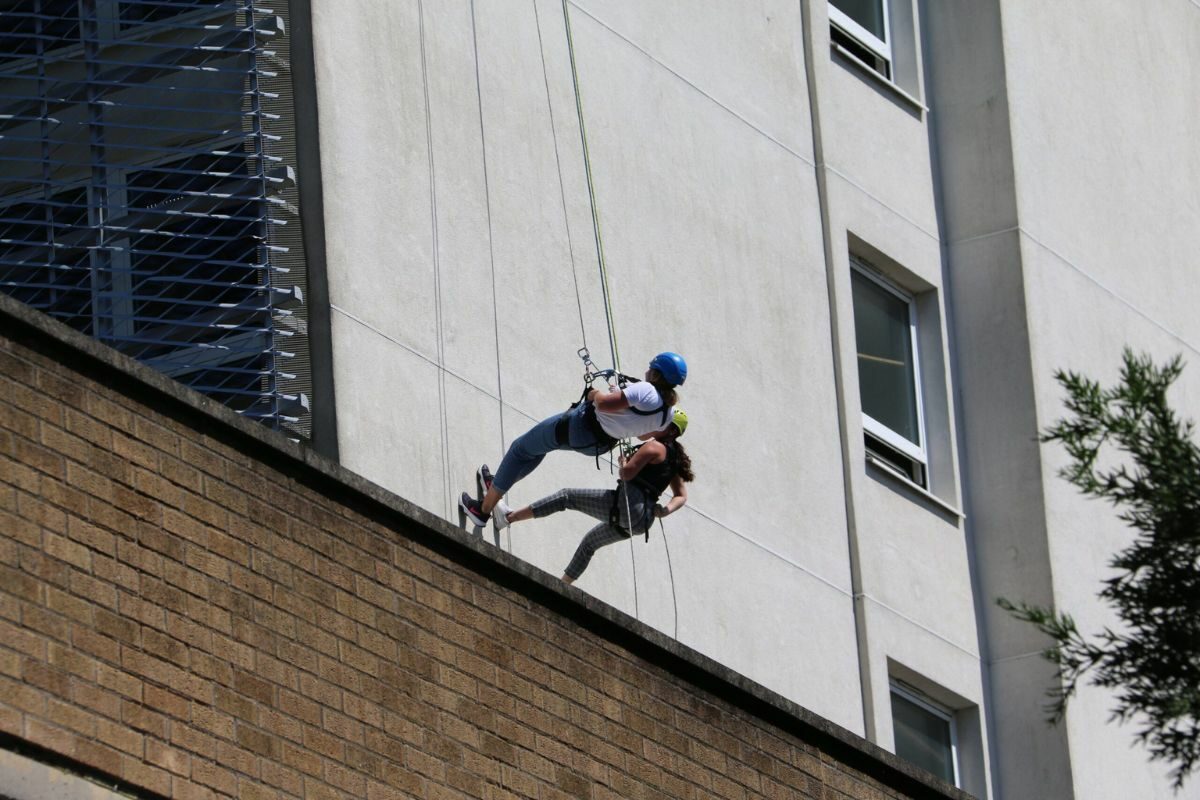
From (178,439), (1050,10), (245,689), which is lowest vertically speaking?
(245,689)

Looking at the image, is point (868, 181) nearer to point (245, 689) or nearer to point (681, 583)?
point (681, 583)

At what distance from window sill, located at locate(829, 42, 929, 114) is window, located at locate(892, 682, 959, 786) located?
4.30 m

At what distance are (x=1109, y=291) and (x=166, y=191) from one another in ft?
27.7

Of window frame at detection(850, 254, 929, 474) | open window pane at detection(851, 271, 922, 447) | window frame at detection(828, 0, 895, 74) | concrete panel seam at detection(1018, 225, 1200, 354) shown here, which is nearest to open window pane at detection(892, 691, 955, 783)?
window frame at detection(850, 254, 929, 474)

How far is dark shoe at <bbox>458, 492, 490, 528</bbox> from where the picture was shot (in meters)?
15.2

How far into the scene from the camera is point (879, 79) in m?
20.7

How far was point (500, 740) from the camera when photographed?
41.1 feet

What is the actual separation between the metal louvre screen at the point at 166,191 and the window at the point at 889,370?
18.1 ft

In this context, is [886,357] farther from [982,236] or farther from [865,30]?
[865,30]

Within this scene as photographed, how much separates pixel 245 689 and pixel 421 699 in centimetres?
108

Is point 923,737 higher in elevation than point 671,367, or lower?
higher

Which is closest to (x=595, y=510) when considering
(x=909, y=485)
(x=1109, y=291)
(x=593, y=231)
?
(x=593, y=231)

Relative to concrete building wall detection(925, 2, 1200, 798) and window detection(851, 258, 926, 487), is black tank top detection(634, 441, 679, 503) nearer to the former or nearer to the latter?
window detection(851, 258, 926, 487)

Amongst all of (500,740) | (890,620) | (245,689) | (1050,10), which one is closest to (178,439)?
(245,689)
